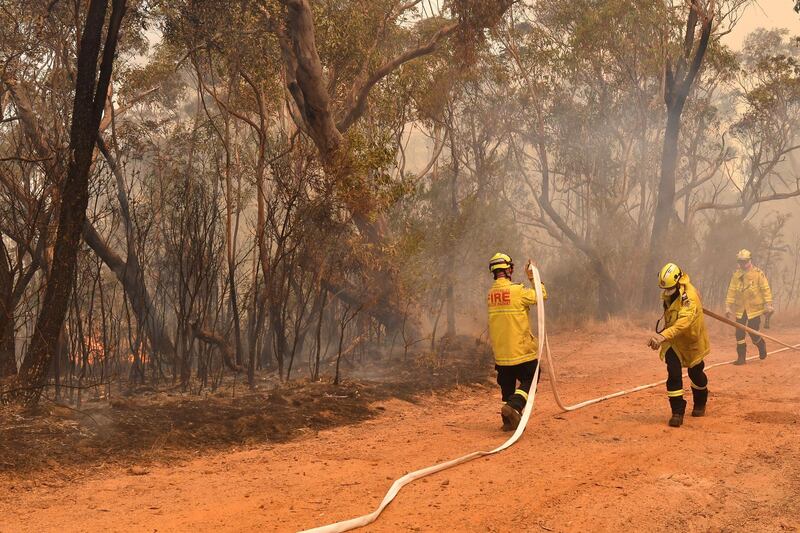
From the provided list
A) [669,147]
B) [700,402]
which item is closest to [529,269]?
[700,402]

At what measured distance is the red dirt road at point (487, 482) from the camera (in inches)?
193

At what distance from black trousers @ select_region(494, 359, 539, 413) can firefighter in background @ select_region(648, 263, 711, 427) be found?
4.19 ft

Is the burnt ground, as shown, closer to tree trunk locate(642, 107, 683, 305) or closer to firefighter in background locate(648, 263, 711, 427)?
firefighter in background locate(648, 263, 711, 427)

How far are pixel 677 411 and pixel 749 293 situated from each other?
21.1 ft

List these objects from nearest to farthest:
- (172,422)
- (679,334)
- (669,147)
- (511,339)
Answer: (511,339), (679,334), (172,422), (669,147)

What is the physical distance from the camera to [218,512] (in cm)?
512

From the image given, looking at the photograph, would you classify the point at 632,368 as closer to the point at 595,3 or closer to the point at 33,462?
the point at 33,462

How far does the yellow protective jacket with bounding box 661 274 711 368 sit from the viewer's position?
7.74 metres

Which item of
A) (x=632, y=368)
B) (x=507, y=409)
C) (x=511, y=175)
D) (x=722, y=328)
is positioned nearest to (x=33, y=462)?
(x=507, y=409)

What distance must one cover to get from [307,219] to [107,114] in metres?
7.87

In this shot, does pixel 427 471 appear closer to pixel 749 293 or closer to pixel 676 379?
pixel 676 379

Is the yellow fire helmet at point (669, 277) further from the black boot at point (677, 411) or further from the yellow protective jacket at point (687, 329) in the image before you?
the black boot at point (677, 411)

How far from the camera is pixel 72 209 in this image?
27.6 feet

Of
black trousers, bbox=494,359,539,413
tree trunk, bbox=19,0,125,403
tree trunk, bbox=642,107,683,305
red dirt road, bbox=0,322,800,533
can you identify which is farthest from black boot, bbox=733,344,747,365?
tree trunk, bbox=19,0,125,403
